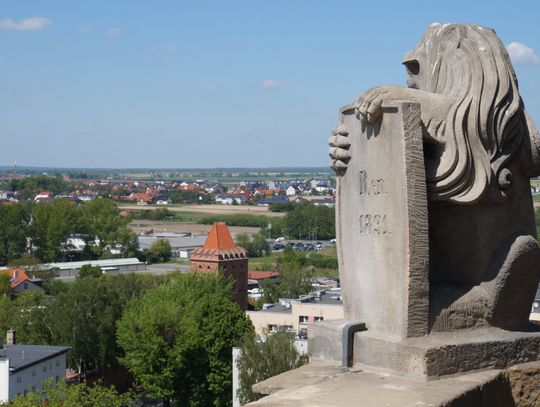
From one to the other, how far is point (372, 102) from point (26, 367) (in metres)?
33.0

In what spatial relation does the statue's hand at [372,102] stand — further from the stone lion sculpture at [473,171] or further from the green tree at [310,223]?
the green tree at [310,223]

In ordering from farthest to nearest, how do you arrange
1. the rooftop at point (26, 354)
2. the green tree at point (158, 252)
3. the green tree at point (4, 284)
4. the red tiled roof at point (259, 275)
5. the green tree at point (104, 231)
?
the green tree at point (104, 231) → the green tree at point (158, 252) → the red tiled roof at point (259, 275) → the green tree at point (4, 284) → the rooftop at point (26, 354)

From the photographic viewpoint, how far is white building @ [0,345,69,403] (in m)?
35.2

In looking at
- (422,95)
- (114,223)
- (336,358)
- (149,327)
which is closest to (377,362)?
(336,358)

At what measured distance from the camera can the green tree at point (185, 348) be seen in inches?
1355

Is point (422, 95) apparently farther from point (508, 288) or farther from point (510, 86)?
point (508, 288)

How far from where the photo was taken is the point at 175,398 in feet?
115

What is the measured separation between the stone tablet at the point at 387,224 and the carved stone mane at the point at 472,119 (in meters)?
0.21

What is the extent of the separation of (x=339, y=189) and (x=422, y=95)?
981mm

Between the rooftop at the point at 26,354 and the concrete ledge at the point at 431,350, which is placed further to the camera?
the rooftop at the point at 26,354

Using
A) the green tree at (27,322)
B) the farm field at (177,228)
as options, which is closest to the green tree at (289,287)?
the green tree at (27,322)

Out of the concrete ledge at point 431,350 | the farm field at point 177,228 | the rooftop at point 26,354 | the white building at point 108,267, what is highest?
the concrete ledge at point 431,350

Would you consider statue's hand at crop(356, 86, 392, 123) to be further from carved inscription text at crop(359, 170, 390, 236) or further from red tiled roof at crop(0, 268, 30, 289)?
red tiled roof at crop(0, 268, 30, 289)

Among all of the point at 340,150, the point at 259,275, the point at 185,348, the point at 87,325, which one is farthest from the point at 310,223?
the point at 340,150
